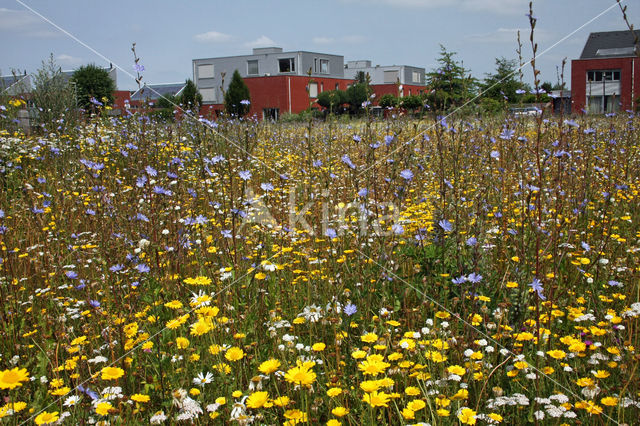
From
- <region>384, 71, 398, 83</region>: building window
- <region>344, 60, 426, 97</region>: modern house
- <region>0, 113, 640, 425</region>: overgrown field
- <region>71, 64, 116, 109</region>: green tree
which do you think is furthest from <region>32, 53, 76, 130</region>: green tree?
<region>384, 71, 398, 83</region>: building window

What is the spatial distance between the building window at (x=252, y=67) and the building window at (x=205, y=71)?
18.9 ft

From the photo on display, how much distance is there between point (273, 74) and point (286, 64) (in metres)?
2.87

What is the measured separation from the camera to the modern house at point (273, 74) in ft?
168

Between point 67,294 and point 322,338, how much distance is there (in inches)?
63.7

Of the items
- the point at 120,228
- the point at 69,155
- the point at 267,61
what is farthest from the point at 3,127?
the point at 267,61

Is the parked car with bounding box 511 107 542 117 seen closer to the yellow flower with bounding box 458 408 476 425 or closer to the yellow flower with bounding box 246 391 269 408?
the yellow flower with bounding box 458 408 476 425

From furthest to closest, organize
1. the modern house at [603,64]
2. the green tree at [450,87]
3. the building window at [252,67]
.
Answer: the building window at [252,67]
the modern house at [603,64]
the green tree at [450,87]

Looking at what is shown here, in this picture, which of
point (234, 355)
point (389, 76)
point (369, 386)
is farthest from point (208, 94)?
point (369, 386)

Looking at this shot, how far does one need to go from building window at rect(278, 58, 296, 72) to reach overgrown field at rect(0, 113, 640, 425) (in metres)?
59.8

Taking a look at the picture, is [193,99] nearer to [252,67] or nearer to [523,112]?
[523,112]

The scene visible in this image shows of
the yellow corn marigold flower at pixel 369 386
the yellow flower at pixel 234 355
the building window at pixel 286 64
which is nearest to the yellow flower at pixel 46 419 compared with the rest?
the yellow flower at pixel 234 355

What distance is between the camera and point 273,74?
59969 mm

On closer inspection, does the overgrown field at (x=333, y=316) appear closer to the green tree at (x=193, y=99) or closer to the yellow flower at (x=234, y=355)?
the yellow flower at (x=234, y=355)

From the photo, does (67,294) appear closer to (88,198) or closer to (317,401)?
(88,198)
